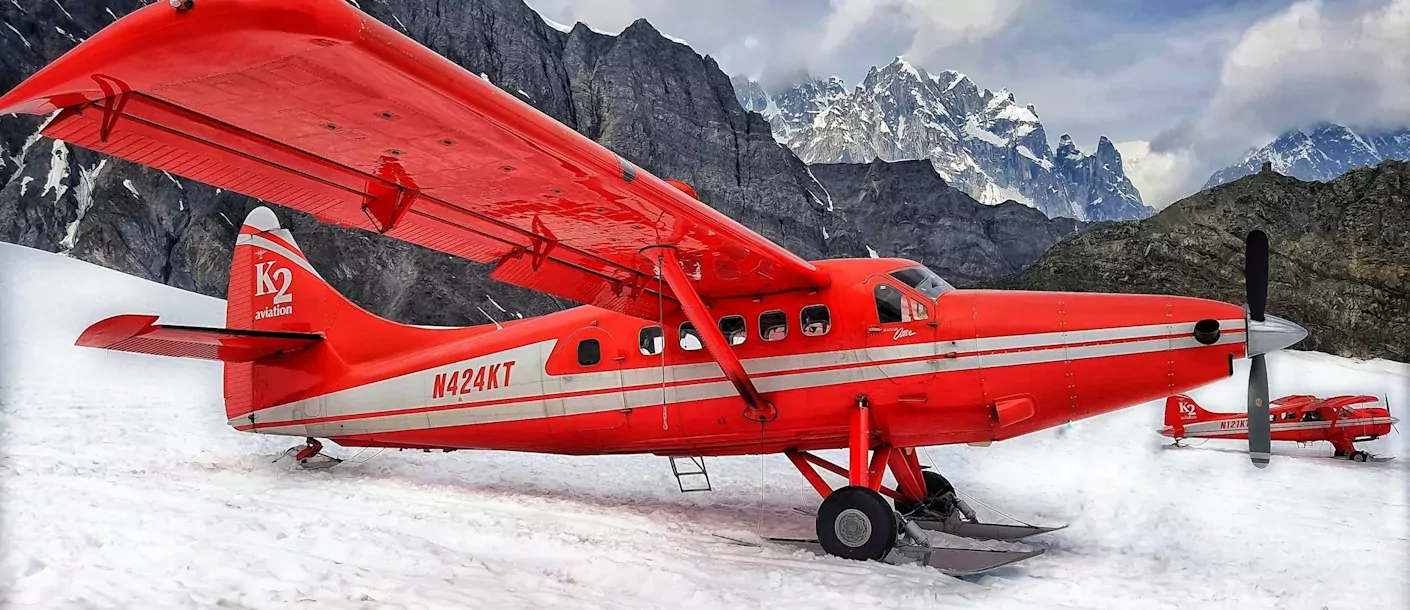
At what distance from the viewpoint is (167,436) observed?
871 centimetres

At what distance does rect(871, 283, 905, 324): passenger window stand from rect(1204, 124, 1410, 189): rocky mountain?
28366mm

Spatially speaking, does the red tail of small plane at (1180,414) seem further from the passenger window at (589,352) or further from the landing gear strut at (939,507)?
the passenger window at (589,352)

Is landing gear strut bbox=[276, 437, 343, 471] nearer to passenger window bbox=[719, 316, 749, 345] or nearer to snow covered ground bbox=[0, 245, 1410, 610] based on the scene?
snow covered ground bbox=[0, 245, 1410, 610]

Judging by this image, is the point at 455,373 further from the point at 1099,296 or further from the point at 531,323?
the point at 1099,296

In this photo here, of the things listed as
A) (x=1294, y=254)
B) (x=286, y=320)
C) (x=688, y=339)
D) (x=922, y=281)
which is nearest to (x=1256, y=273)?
(x=922, y=281)

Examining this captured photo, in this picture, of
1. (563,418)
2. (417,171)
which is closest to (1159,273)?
(563,418)

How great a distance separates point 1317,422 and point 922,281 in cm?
1603

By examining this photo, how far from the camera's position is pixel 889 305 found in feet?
21.7

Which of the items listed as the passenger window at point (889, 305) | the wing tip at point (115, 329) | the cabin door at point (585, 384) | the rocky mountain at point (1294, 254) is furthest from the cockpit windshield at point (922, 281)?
the rocky mountain at point (1294, 254)

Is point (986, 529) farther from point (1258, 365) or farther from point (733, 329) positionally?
point (733, 329)

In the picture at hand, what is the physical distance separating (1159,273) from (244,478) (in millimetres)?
46309

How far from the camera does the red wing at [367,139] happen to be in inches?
103

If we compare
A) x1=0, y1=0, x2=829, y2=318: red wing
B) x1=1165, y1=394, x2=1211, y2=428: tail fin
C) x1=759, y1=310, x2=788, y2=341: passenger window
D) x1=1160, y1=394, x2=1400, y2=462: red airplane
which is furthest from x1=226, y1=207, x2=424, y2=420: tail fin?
x1=1160, y1=394, x2=1400, y2=462: red airplane

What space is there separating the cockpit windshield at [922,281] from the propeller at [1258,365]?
234 cm
